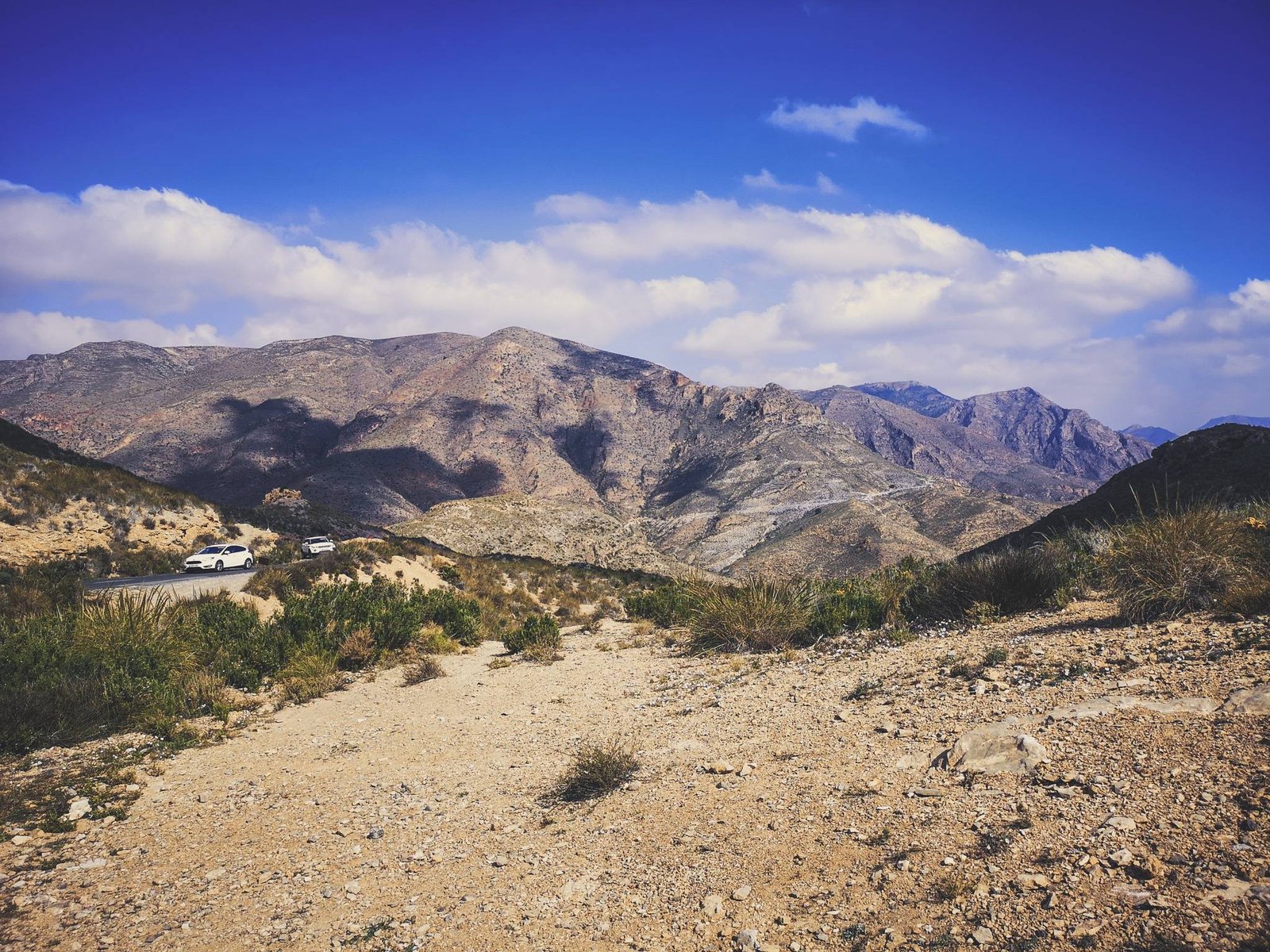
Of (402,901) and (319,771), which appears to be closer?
(402,901)

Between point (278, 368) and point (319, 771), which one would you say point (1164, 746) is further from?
point (278, 368)

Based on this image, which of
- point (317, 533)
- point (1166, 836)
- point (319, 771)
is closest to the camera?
point (1166, 836)

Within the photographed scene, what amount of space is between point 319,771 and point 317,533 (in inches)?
1527

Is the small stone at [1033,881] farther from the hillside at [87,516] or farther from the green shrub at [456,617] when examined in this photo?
the hillside at [87,516]

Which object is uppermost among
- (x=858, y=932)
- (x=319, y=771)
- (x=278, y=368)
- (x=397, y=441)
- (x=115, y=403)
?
(x=278, y=368)

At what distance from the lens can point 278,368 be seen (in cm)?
17888

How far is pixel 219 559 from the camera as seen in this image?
85.5 ft

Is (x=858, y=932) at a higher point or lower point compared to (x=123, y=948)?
higher

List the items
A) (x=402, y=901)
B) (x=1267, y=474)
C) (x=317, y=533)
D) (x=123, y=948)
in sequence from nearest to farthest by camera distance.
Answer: (x=123, y=948) → (x=402, y=901) → (x=1267, y=474) → (x=317, y=533)

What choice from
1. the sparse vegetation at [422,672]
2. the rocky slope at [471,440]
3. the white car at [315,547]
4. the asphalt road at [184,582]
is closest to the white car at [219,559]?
the asphalt road at [184,582]

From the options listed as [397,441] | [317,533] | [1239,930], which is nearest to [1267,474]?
[1239,930]

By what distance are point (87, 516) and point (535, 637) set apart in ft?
79.6

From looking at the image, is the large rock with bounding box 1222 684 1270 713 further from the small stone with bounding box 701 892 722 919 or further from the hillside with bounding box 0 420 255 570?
the hillside with bounding box 0 420 255 570

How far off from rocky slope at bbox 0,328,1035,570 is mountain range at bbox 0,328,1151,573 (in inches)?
20.8
